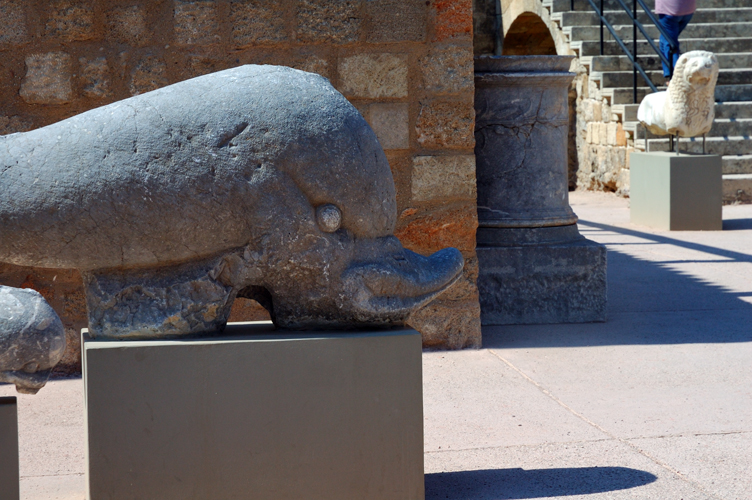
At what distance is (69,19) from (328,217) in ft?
7.44

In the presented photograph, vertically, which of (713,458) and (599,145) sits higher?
(599,145)

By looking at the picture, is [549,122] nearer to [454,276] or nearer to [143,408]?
[454,276]

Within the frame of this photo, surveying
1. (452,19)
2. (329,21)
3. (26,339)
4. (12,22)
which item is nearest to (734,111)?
(452,19)

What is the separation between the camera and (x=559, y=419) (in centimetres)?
337

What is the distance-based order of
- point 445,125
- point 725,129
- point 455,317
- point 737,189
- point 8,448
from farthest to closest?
1. point 725,129
2. point 737,189
3. point 455,317
4. point 445,125
5. point 8,448

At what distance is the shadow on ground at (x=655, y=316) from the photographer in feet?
15.1

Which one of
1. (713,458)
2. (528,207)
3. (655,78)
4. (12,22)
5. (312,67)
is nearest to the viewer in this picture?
(713,458)

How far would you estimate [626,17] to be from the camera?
42.1 ft

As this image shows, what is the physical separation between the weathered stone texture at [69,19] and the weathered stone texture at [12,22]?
0.11 m

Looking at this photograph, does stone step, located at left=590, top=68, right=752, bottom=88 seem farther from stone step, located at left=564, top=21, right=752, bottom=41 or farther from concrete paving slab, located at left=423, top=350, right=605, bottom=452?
concrete paving slab, located at left=423, top=350, right=605, bottom=452

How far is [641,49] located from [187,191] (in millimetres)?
11002

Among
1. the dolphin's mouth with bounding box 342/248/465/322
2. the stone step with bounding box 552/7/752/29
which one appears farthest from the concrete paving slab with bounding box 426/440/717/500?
the stone step with bounding box 552/7/752/29

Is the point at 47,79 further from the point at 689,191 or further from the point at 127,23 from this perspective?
the point at 689,191

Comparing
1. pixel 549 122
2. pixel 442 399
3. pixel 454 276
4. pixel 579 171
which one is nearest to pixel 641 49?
pixel 579 171
